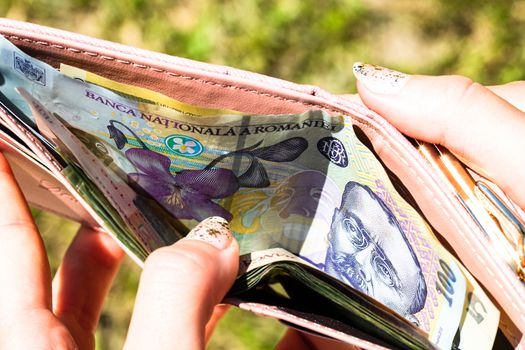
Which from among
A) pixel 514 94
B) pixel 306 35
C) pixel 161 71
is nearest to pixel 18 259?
pixel 161 71

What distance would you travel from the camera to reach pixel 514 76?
2244mm

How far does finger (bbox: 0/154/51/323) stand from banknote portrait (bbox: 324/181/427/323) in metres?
0.63

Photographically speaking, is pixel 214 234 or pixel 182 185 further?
pixel 182 185

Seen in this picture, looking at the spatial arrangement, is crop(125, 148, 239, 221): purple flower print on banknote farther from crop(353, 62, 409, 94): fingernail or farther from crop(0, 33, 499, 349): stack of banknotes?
crop(353, 62, 409, 94): fingernail

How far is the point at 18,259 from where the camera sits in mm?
1170

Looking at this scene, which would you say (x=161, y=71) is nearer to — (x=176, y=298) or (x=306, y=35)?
(x=176, y=298)

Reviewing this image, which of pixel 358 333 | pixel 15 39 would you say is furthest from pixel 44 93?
pixel 358 333

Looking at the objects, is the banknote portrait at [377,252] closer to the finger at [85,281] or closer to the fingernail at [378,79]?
the fingernail at [378,79]

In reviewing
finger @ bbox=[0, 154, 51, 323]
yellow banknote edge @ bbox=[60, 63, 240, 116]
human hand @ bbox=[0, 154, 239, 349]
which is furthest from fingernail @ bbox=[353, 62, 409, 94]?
finger @ bbox=[0, 154, 51, 323]

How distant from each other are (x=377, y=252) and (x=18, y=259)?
750 millimetres

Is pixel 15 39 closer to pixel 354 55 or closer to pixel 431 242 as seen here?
pixel 431 242

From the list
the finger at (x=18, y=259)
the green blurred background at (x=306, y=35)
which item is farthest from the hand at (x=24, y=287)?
the green blurred background at (x=306, y=35)

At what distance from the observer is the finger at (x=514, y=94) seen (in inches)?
56.8

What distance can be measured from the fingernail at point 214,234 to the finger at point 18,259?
359 mm
